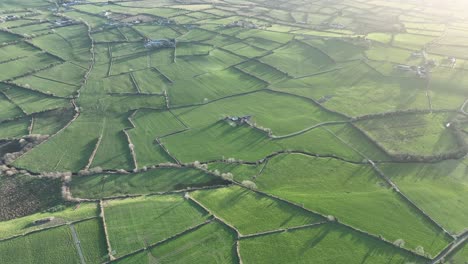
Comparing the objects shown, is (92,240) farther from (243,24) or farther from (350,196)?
(243,24)

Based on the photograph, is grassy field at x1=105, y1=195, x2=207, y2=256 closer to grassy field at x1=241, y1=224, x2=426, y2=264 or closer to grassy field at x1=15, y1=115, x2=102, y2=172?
grassy field at x1=241, y1=224, x2=426, y2=264

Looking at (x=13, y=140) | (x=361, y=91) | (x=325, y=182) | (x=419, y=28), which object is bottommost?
(x=13, y=140)

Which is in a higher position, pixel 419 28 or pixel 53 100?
pixel 419 28

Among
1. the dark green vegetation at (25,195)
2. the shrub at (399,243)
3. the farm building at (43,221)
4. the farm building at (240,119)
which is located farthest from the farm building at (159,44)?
the shrub at (399,243)

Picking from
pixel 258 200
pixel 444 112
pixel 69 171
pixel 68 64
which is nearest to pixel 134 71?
pixel 68 64

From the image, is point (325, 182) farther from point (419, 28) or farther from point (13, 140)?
point (419, 28)

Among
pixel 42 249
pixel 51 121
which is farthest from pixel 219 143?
pixel 51 121
